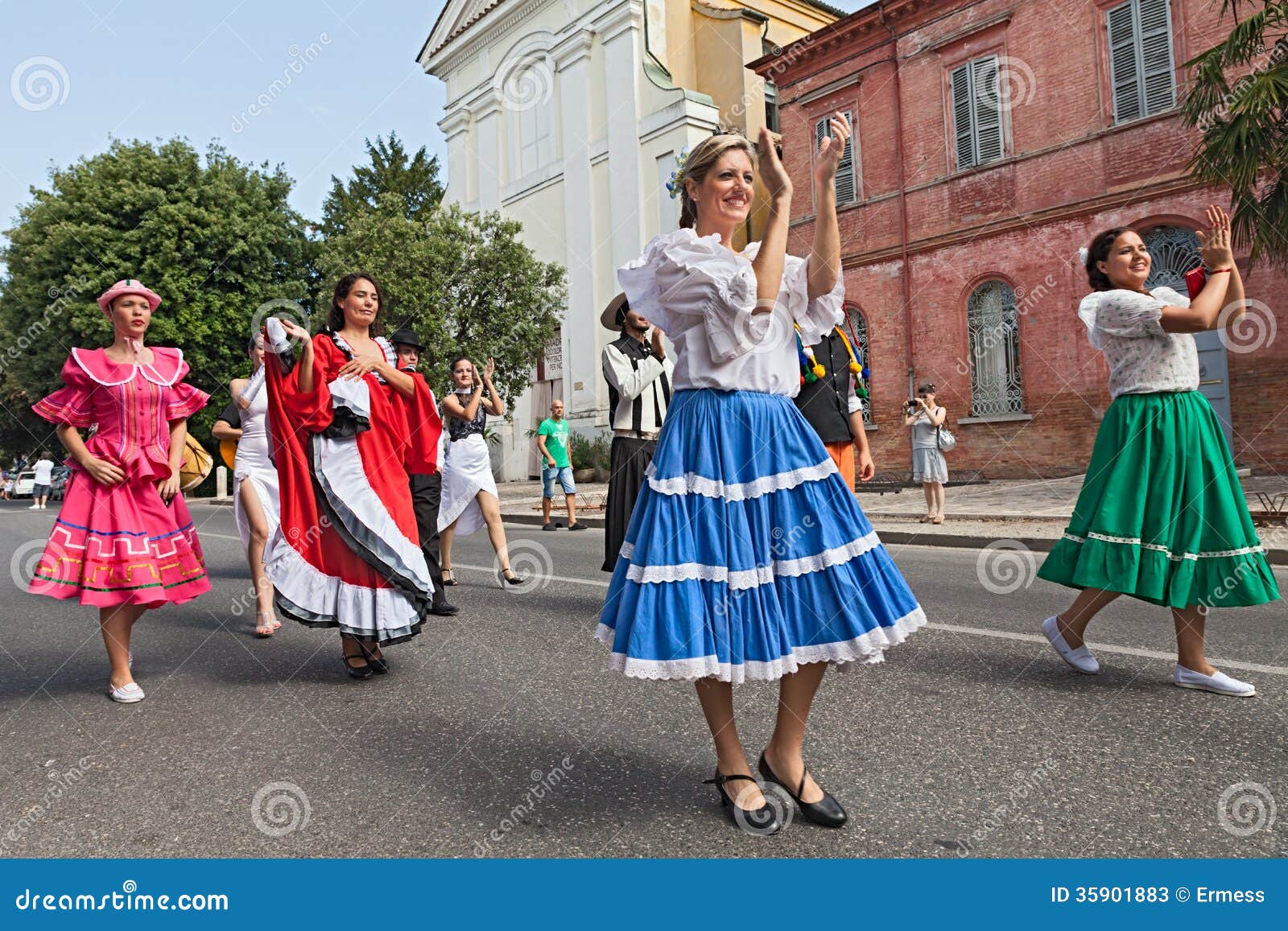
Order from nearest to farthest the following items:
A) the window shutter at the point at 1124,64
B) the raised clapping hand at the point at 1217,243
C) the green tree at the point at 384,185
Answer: the raised clapping hand at the point at 1217,243, the window shutter at the point at 1124,64, the green tree at the point at 384,185

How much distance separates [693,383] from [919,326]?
18356 mm

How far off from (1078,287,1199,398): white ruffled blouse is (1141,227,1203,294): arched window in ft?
44.7

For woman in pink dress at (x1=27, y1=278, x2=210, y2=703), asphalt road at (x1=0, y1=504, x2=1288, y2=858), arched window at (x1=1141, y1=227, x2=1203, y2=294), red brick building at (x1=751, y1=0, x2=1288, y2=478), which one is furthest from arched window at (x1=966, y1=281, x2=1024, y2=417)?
woman in pink dress at (x1=27, y1=278, x2=210, y2=703)

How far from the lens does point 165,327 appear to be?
99.2 feet

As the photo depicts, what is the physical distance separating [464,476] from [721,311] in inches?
229

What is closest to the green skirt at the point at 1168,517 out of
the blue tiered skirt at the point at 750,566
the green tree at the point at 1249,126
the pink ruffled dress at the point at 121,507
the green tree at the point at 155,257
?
the blue tiered skirt at the point at 750,566

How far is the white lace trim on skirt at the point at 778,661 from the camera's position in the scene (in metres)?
2.57

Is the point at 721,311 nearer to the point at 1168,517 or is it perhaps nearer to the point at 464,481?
the point at 1168,517

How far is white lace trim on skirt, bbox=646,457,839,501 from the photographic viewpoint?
2.69 metres

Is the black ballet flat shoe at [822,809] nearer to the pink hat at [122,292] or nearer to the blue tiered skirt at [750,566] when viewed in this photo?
the blue tiered skirt at [750,566]

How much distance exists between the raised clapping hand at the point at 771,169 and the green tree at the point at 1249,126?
970cm

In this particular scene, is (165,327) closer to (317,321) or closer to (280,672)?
(317,321)

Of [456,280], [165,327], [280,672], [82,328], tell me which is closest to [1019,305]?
[456,280]

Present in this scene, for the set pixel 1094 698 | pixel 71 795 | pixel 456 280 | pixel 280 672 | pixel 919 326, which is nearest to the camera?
pixel 71 795
